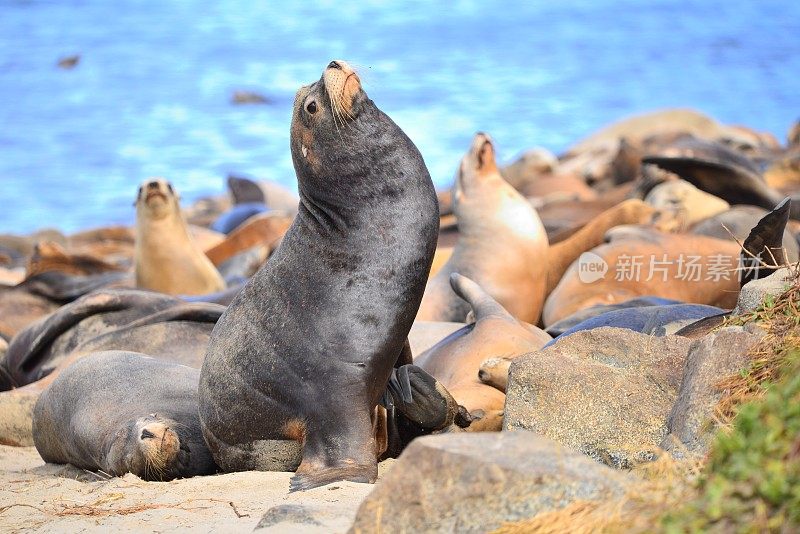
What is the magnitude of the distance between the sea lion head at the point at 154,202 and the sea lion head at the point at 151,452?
4886 mm

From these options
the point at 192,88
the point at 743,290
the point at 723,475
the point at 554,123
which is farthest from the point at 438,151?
the point at 723,475

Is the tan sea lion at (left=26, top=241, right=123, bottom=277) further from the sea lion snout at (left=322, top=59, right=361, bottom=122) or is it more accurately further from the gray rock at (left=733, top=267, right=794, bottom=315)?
the gray rock at (left=733, top=267, right=794, bottom=315)

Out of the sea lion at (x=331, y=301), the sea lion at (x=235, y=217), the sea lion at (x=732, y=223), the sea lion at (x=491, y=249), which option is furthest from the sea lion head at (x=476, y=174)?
the sea lion at (x=235, y=217)

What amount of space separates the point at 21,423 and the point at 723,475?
4.16 meters

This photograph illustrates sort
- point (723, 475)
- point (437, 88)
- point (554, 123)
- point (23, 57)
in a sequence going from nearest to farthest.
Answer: point (723, 475)
point (554, 123)
point (437, 88)
point (23, 57)

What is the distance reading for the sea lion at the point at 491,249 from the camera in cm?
721

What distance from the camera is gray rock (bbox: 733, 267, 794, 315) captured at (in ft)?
12.2

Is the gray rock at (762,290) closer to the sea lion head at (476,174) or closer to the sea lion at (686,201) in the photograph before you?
the sea lion head at (476,174)

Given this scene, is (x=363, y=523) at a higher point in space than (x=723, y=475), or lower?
lower

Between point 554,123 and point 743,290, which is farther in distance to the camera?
point 554,123

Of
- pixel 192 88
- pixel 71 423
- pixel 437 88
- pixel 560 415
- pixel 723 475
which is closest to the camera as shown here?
pixel 723 475

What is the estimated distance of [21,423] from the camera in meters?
5.65

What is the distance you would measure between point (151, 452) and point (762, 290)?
7.03 feet

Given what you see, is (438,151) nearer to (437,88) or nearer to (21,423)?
(437,88)
